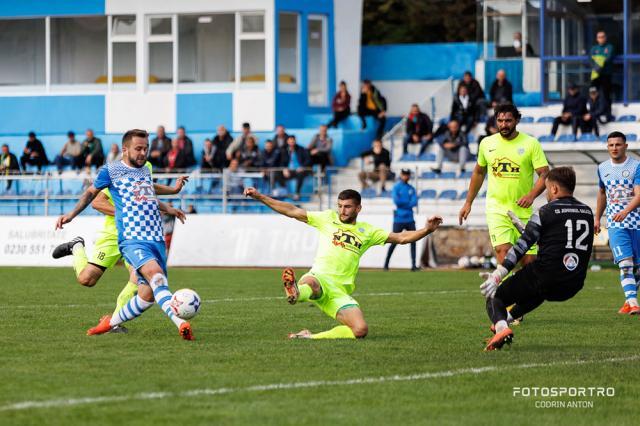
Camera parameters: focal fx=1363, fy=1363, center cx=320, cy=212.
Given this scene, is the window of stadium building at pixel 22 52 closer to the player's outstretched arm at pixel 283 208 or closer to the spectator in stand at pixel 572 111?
the spectator in stand at pixel 572 111

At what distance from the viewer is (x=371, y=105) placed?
119ft

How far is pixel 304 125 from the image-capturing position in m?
37.9

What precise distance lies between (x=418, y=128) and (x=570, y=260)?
75.7ft

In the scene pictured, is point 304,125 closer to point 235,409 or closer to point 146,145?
point 146,145

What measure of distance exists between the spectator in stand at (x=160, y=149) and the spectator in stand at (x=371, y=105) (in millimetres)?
5308

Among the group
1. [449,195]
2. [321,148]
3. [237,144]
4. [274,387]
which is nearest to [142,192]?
[274,387]

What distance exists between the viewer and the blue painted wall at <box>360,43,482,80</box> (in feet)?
129

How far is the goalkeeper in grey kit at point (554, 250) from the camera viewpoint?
429 inches

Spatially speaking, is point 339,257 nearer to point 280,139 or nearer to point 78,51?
point 280,139

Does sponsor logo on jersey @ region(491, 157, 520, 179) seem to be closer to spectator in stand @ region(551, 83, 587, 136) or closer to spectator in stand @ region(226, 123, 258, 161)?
spectator in stand @ region(551, 83, 587, 136)

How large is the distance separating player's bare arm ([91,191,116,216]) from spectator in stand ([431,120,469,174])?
19905 millimetres

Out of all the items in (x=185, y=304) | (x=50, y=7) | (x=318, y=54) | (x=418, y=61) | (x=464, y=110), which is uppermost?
(x=50, y=7)

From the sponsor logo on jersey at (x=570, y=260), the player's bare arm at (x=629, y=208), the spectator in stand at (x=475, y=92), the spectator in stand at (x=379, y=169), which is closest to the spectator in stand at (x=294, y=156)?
the spectator in stand at (x=379, y=169)

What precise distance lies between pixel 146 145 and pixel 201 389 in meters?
3.91
